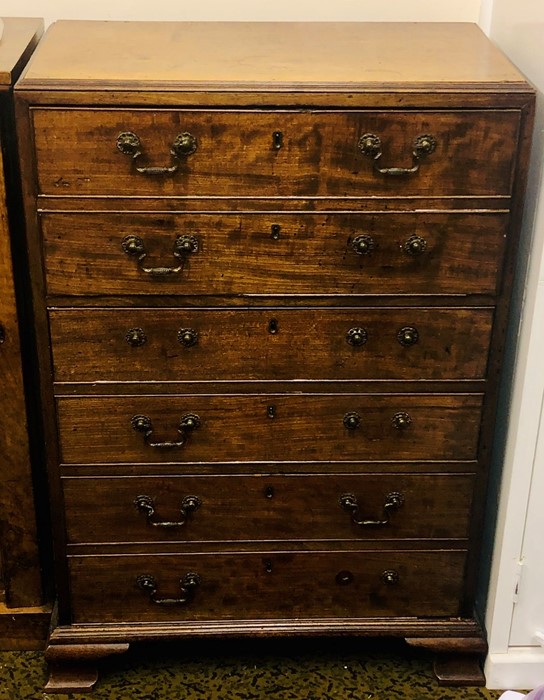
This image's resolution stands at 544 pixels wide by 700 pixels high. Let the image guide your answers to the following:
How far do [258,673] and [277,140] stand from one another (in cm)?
111

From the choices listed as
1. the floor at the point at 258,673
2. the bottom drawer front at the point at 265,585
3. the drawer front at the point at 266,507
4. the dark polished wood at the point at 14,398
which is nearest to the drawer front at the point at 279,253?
the dark polished wood at the point at 14,398

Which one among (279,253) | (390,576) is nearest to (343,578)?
(390,576)

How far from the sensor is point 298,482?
70.1 inches

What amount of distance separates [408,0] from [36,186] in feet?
2.96

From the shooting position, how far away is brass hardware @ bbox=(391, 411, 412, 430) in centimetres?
172

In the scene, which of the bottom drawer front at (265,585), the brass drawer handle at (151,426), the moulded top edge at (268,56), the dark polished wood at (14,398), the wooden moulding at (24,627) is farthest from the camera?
the wooden moulding at (24,627)

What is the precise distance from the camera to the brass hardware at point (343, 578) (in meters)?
Result: 1.86

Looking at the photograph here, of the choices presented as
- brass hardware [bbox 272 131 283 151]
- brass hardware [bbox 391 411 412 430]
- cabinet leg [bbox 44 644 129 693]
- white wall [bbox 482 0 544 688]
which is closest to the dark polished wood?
cabinet leg [bbox 44 644 129 693]

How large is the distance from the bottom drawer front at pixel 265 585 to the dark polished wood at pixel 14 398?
130 millimetres

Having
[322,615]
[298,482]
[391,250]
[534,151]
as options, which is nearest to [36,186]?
[391,250]

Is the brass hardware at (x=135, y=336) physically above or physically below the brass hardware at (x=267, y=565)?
above

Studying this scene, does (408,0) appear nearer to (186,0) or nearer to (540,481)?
(186,0)

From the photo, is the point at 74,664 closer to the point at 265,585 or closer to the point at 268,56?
the point at 265,585

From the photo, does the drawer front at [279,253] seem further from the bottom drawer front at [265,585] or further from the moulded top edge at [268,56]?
the bottom drawer front at [265,585]
